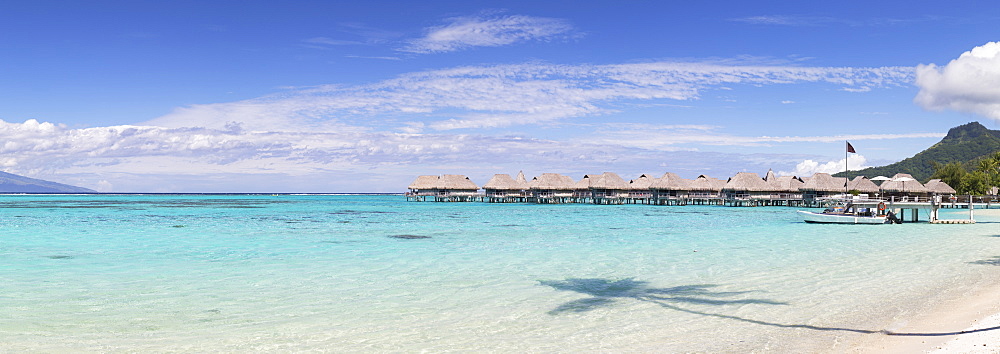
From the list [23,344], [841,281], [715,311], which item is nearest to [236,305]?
[23,344]

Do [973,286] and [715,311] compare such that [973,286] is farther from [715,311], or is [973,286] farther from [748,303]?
[715,311]

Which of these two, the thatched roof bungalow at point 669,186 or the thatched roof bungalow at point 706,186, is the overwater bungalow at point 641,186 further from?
the thatched roof bungalow at point 706,186

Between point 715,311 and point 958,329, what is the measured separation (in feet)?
8.99

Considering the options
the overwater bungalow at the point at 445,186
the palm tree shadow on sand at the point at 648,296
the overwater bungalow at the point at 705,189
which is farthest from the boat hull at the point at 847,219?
the overwater bungalow at the point at 445,186

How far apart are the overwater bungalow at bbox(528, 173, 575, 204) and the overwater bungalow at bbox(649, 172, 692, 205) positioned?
9.92 meters

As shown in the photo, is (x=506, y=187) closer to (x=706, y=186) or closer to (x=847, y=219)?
(x=706, y=186)

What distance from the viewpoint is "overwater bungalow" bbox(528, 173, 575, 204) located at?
78.2 meters

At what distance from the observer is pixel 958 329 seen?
715cm

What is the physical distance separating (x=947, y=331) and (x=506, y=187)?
2967 inches

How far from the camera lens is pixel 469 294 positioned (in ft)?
34.3

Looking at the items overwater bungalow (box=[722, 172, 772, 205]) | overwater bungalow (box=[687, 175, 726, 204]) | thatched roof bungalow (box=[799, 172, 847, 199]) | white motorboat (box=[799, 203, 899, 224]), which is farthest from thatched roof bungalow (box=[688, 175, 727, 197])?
white motorboat (box=[799, 203, 899, 224])

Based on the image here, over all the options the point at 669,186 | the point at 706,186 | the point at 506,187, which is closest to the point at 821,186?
the point at 706,186

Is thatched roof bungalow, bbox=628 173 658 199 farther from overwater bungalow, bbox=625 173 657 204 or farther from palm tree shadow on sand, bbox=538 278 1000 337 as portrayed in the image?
palm tree shadow on sand, bbox=538 278 1000 337

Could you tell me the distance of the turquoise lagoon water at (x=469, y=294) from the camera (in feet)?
24.4
